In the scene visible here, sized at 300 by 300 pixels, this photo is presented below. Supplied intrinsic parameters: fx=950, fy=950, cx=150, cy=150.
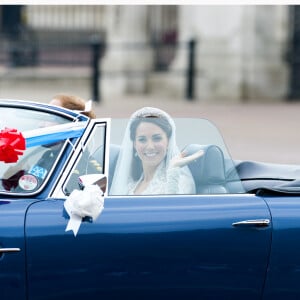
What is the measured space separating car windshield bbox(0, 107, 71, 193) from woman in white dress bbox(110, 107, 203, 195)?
1.07ft

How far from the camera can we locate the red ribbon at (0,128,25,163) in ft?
14.3

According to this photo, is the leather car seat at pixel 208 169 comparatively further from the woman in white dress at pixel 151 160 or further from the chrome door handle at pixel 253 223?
the chrome door handle at pixel 253 223

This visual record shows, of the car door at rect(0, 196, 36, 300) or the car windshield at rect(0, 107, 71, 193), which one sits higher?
the car windshield at rect(0, 107, 71, 193)

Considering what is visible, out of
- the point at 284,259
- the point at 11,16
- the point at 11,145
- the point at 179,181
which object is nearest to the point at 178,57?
the point at 11,16

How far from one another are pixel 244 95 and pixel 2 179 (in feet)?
53.9

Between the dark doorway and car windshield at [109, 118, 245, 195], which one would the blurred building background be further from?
car windshield at [109, 118, 245, 195]

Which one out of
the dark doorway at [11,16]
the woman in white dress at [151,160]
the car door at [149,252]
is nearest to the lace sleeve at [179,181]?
the woman in white dress at [151,160]

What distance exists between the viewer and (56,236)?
13.3 feet

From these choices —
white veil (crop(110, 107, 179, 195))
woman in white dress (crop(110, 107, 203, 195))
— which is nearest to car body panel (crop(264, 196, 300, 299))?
woman in white dress (crop(110, 107, 203, 195))

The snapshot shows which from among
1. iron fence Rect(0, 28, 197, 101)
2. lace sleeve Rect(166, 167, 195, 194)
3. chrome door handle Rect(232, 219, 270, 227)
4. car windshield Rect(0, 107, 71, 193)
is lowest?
iron fence Rect(0, 28, 197, 101)

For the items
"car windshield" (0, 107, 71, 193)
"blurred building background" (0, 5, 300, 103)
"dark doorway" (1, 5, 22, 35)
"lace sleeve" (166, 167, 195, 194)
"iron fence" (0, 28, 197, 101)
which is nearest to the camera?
"car windshield" (0, 107, 71, 193)

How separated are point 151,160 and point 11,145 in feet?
2.30

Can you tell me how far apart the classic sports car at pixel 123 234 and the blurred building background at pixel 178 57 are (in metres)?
16.1

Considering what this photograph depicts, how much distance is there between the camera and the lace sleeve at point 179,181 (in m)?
4.44
